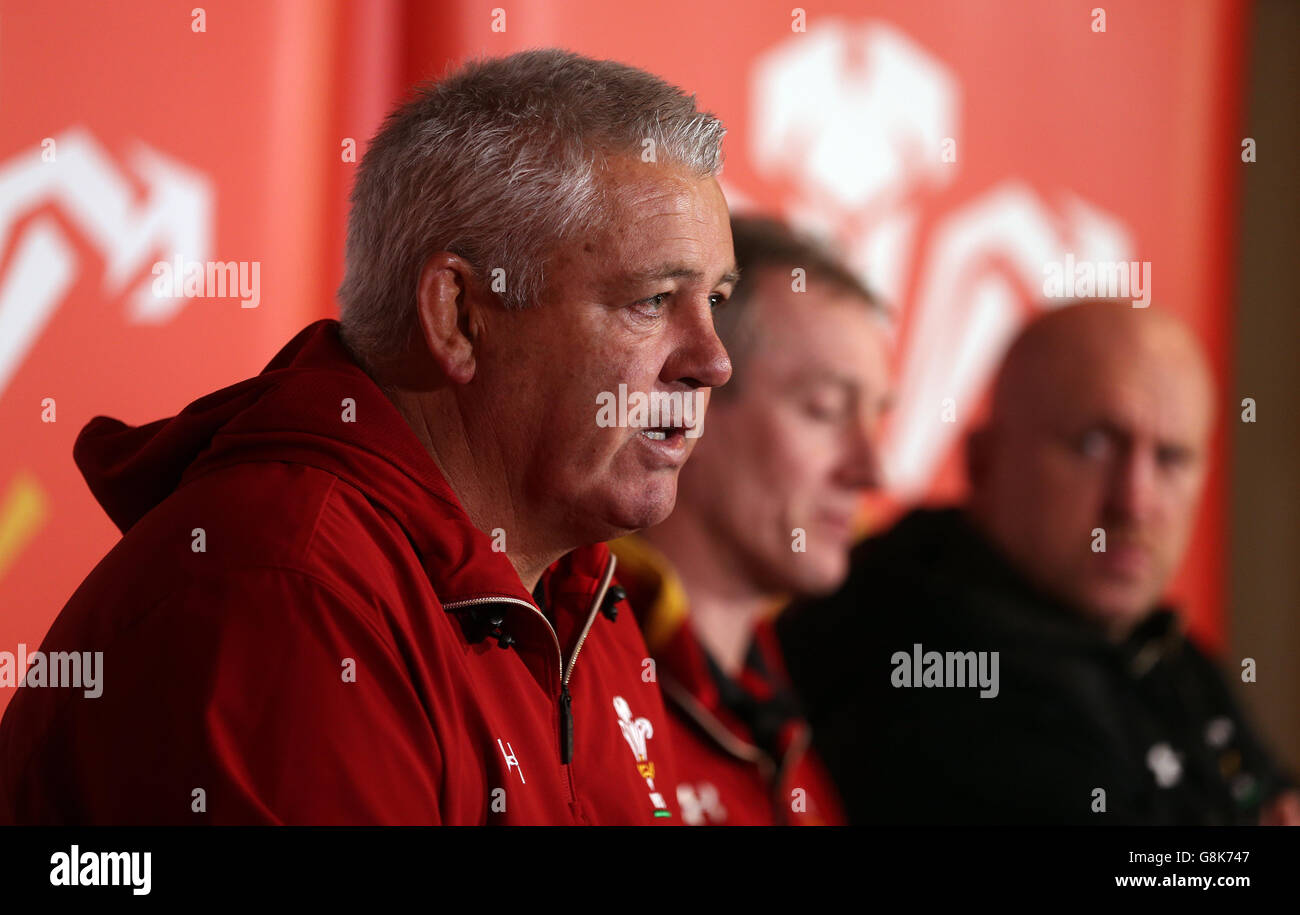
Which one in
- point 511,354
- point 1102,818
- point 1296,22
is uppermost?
point 1296,22

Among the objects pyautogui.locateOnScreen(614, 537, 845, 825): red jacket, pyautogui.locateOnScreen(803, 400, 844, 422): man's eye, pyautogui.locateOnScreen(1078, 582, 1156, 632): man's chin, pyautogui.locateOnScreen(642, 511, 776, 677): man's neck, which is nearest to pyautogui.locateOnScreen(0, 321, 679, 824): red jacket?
pyautogui.locateOnScreen(614, 537, 845, 825): red jacket

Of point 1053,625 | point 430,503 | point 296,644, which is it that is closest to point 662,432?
point 430,503

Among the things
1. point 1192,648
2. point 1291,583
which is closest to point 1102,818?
point 1192,648

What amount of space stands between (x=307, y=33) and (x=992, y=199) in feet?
4.00

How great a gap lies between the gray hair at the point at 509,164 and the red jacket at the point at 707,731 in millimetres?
518

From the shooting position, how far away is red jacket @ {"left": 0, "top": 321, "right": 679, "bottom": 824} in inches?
24.0

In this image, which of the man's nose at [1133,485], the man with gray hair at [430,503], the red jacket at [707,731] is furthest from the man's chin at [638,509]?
the man's nose at [1133,485]

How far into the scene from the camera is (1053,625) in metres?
1.57

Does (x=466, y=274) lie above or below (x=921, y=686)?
above

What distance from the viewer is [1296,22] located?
276cm

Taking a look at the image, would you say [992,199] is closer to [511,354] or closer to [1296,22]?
[1296,22]

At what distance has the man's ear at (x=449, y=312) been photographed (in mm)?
763

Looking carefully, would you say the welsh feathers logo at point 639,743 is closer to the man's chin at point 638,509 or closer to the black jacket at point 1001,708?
the man's chin at point 638,509

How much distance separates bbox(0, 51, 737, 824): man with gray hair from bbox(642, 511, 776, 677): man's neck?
1.79 feet
